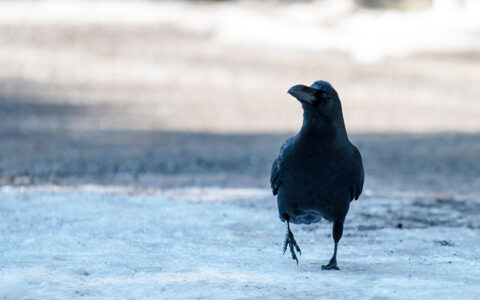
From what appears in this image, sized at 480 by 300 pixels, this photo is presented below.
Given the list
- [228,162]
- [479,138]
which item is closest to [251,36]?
[479,138]

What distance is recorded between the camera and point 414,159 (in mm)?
12664

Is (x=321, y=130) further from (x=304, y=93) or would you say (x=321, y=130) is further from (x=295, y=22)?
(x=295, y=22)

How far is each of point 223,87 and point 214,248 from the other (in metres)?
12.9

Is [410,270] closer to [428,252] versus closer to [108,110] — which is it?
[428,252]

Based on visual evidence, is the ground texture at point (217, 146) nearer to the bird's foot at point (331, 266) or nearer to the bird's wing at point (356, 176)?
the bird's foot at point (331, 266)

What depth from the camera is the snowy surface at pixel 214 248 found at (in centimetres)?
471

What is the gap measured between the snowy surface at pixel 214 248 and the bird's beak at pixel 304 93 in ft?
3.34

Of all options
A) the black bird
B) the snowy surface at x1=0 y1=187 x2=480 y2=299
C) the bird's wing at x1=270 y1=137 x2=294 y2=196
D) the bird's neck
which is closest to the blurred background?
the snowy surface at x1=0 y1=187 x2=480 y2=299

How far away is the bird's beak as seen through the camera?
4902 mm

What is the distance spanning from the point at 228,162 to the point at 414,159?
2.73 metres

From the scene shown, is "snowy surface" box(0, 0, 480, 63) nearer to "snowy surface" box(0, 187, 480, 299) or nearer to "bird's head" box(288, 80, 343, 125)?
"snowy surface" box(0, 187, 480, 299)

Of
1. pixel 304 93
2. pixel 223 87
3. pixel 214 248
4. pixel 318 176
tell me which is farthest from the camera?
pixel 223 87

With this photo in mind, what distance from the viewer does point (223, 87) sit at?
61.5ft

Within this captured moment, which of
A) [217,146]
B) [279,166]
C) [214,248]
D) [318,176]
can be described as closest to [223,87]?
[217,146]
